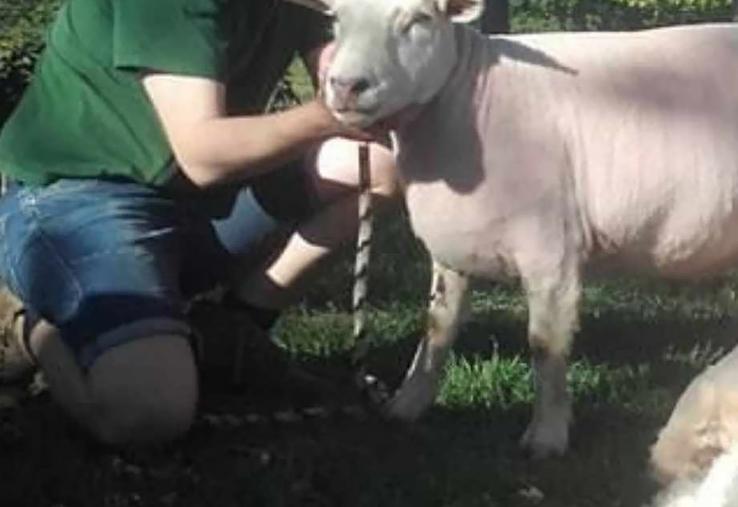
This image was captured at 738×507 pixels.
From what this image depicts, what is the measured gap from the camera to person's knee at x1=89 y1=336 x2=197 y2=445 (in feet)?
14.1

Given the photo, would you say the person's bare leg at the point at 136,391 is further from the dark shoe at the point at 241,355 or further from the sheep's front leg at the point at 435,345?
the sheep's front leg at the point at 435,345

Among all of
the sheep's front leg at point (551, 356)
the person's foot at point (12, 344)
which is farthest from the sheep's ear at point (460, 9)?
the person's foot at point (12, 344)

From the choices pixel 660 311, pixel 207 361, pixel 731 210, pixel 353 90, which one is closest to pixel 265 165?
pixel 353 90

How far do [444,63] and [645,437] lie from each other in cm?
98

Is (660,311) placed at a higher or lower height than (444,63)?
lower

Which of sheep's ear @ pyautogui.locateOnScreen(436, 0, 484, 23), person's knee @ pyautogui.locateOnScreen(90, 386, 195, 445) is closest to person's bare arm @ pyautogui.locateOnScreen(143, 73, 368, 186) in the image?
sheep's ear @ pyautogui.locateOnScreen(436, 0, 484, 23)

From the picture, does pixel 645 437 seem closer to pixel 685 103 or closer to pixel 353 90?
pixel 685 103

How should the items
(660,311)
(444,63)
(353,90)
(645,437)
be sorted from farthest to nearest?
(660,311), (645,437), (444,63), (353,90)

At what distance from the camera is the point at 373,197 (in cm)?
467

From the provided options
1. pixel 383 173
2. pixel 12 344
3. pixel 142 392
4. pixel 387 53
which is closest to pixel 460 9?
pixel 387 53

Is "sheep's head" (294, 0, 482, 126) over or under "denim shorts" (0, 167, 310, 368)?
over

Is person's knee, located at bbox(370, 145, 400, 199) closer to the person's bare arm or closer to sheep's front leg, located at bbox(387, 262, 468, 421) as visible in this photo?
sheep's front leg, located at bbox(387, 262, 468, 421)

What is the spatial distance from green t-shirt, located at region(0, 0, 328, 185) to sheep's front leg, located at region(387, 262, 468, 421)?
0.60m

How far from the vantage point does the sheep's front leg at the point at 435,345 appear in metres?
4.66
